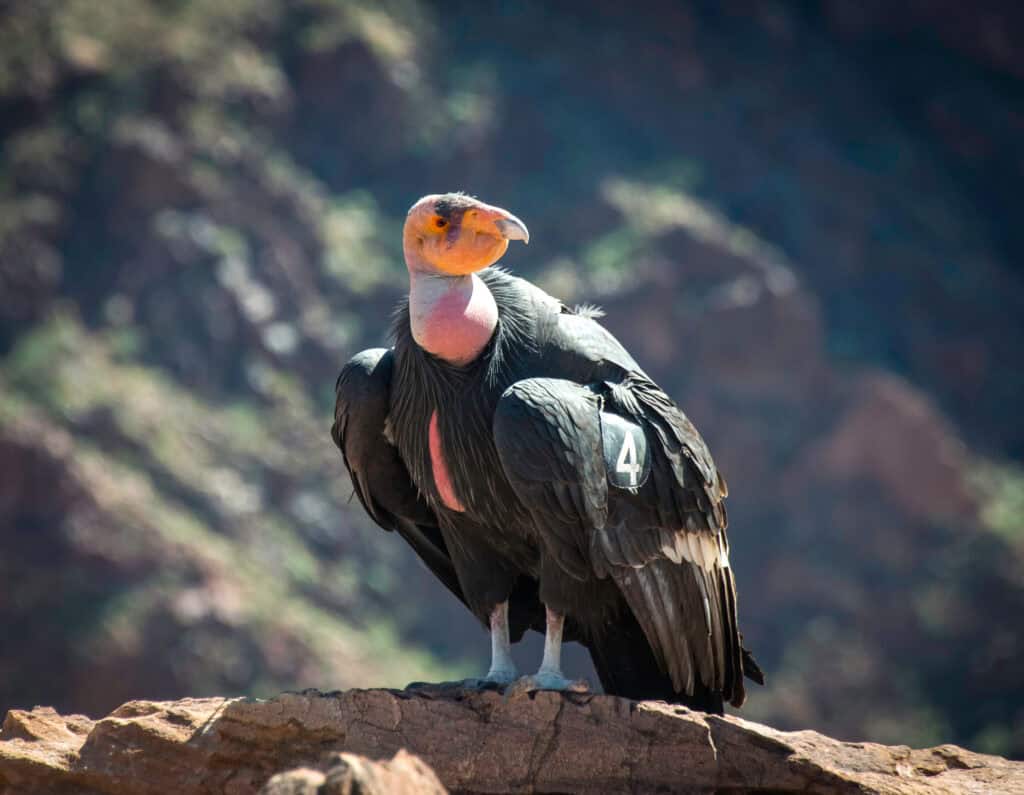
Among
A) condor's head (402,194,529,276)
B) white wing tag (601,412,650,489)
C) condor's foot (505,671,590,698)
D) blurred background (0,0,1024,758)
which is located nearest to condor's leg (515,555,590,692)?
condor's foot (505,671,590,698)

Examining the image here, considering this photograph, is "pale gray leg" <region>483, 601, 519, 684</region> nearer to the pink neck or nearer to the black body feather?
the black body feather

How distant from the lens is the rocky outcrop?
22.6ft

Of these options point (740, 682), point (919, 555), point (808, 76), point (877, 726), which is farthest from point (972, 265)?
point (740, 682)

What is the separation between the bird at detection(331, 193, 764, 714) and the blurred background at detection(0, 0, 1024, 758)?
1615 centimetres

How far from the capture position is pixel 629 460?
23.5ft

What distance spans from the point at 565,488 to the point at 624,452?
15.1 inches

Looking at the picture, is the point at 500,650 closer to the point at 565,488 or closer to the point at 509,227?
the point at 565,488

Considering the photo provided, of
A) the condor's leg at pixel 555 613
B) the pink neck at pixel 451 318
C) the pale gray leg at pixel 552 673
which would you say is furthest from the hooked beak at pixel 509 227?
the pale gray leg at pixel 552 673

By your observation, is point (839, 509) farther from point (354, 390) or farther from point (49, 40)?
point (354, 390)

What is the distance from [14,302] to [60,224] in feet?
7.31

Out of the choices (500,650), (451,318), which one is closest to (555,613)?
(500,650)

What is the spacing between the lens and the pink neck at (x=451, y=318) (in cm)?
737

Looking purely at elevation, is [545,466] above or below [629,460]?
below

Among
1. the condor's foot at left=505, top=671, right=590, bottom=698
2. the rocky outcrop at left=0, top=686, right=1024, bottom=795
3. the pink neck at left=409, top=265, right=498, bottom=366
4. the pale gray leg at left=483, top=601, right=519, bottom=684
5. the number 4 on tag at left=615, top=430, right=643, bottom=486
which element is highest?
the pink neck at left=409, top=265, right=498, bottom=366
